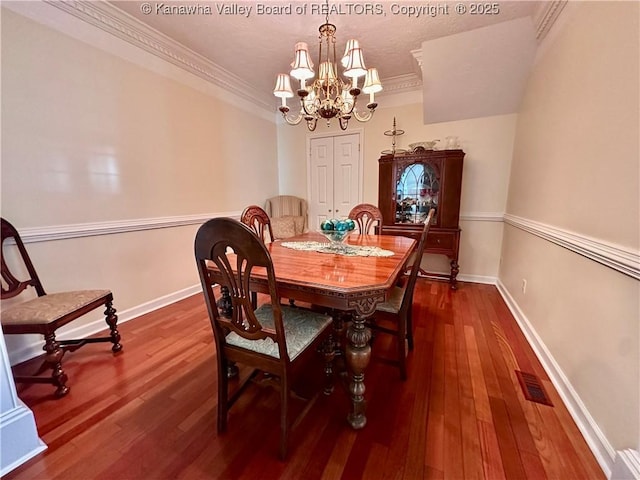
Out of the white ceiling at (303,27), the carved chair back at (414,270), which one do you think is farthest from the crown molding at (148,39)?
the carved chair back at (414,270)

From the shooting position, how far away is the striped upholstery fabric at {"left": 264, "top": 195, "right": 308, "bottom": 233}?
418 centimetres

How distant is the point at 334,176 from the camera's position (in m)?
4.07

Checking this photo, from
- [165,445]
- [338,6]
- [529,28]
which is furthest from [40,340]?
[529,28]

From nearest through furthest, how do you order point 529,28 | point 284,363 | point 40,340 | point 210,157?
point 284,363
point 40,340
point 529,28
point 210,157

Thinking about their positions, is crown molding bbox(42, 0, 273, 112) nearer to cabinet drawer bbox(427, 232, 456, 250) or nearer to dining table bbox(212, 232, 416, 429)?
dining table bbox(212, 232, 416, 429)

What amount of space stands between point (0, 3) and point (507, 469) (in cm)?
372

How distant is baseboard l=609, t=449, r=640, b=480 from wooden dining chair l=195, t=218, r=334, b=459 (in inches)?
47.3

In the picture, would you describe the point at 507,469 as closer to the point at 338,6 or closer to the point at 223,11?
the point at 338,6

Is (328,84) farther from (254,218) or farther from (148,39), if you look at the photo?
(148,39)

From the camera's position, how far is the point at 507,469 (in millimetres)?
1098

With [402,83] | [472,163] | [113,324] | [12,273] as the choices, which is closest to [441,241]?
[472,163]

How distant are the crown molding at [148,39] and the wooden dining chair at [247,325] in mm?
2270

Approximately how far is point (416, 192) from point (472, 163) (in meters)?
0.77

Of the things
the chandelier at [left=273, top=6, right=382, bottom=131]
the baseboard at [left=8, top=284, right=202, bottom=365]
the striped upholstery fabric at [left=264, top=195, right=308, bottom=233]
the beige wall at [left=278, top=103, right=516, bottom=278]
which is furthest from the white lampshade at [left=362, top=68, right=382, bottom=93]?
the baseboard at [left=8, top=284, right=202, bottom=365]
